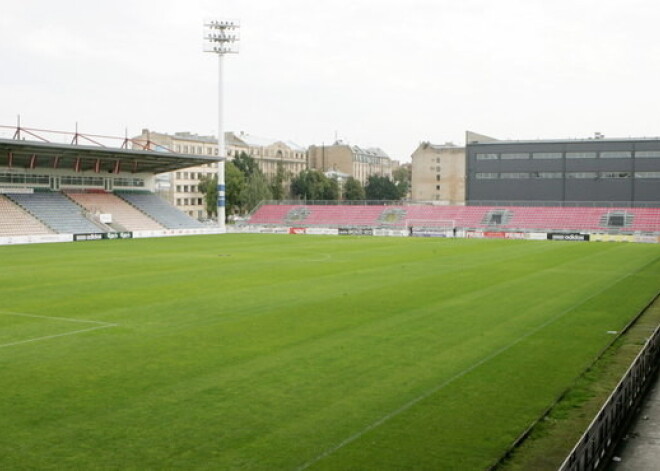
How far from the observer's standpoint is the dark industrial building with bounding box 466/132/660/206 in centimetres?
8331

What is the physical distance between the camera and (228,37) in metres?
74.4

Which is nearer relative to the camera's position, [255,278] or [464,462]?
[464,462]

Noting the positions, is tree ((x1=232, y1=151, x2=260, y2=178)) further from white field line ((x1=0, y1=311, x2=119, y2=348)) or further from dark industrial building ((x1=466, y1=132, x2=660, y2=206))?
white field line ((x1=0, y1=311, x2=119, y2=348))

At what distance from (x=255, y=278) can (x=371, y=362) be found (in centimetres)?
1569

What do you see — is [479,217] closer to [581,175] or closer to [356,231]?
[356,231]

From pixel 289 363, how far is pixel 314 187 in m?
113

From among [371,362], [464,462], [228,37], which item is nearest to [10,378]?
[371,362]

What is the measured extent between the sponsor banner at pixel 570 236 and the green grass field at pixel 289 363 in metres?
32.8

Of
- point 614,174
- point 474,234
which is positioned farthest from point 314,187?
point 474,234

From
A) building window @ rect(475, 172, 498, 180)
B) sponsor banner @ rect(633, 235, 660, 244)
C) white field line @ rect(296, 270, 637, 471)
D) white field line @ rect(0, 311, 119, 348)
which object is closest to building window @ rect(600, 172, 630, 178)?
building window @ rect(475, 172, 498, 180)

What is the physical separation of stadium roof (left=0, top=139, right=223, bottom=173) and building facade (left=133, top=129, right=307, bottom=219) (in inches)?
1441

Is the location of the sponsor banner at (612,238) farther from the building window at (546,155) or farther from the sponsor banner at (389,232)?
the building window at (546,155)

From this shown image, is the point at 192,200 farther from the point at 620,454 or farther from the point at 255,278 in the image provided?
the point at 620,454

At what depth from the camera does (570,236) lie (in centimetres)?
6272
